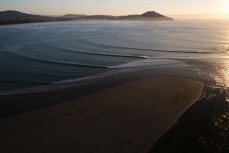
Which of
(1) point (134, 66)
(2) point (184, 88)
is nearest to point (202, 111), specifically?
(2) point (184, 88)

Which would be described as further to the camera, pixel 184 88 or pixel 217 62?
pixel 217 62

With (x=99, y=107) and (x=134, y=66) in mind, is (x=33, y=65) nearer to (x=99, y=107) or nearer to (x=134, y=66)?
(x=134, y=66)

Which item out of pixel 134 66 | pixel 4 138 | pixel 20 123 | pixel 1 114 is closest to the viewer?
pixel 4 138

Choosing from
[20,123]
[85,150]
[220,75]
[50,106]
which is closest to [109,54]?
[220,75]

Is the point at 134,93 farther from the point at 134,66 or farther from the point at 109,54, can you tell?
the point at 109,54

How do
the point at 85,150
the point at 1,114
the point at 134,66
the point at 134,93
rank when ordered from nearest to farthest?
the point at 85,150 < the point at 1,114 < the point at 134,93 < the point at 134,66

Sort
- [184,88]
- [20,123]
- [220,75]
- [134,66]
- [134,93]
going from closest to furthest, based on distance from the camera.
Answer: [20,123], [134,93], [184,88], [220,75], [134,66]
